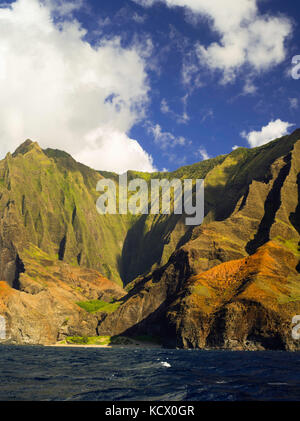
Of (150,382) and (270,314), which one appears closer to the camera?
(150,382)

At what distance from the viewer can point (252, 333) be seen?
17762 centimetres

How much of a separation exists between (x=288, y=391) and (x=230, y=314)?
153 metres

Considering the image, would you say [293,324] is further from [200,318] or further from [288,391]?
[288,391]
